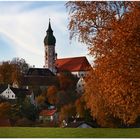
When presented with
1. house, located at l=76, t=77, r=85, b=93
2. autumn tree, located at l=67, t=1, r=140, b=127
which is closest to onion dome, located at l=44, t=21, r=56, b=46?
autumn tree, located at l=67, t=1, r=140, b=127

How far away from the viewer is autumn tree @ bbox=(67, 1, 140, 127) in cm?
704

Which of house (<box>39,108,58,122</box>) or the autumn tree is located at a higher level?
the autumn tree

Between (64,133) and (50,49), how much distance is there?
4.52ft

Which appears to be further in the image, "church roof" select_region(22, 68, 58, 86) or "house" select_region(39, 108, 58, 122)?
"church roof" select_region(22, 68, 58, 86)

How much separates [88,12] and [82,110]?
155cm

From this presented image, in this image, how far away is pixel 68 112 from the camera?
296 inches

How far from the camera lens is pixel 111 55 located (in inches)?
280

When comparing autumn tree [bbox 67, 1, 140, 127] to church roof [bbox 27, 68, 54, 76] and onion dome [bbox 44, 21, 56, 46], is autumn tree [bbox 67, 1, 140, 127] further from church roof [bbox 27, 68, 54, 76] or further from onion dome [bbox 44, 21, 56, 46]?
church roof [bbox 27, 68, 54, 76]

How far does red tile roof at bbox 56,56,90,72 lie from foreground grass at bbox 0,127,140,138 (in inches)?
39.8

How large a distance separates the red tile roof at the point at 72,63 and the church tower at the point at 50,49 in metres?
0.10

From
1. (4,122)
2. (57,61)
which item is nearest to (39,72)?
(57,61)

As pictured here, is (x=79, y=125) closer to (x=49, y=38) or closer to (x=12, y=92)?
(x=12, y=92)

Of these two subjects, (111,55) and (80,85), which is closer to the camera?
(111,55)

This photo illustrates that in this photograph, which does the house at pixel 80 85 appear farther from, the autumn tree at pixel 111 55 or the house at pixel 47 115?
the house at pixel 47 115
